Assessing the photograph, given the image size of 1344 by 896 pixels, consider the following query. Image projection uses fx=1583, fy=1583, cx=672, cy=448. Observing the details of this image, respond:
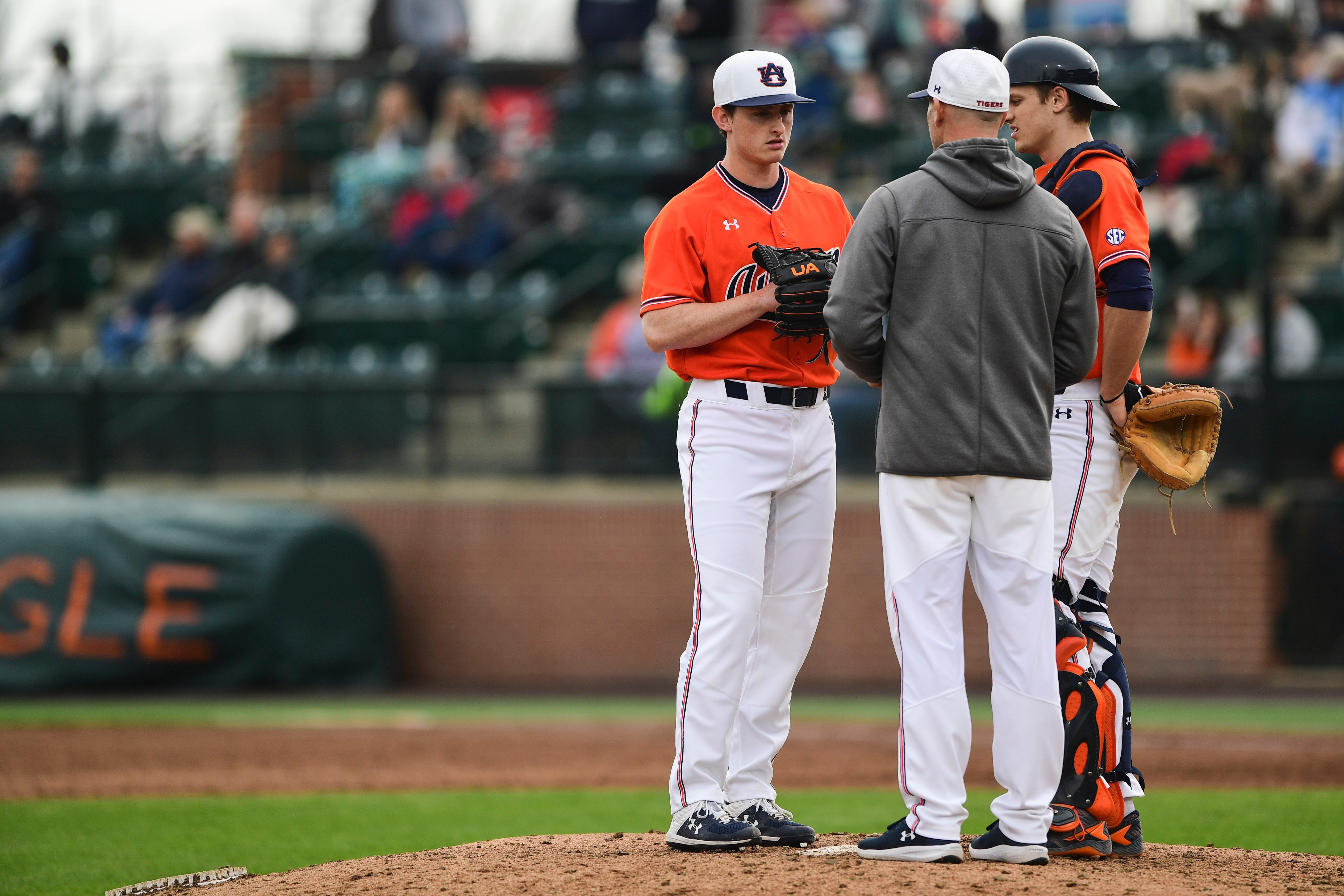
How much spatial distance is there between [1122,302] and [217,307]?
12228mm

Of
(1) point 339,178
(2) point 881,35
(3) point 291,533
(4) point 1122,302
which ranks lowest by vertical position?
(3) point 291,533

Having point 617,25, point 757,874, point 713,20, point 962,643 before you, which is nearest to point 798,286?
point 962,643

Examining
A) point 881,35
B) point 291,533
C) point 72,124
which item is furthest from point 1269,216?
point 72,124

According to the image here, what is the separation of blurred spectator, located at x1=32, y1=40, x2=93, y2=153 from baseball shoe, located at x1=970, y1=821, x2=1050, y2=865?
57.4 feet

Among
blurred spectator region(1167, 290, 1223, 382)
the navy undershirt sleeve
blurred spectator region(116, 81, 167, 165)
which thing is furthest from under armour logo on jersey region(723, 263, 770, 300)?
blurred spectator region(116, 81, 167, 165)

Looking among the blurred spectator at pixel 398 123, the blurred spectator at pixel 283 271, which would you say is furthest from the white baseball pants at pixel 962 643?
the blurred spectator at pixel 398 123

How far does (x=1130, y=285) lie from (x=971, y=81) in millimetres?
812

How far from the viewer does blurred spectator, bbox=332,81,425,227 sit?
661 inches

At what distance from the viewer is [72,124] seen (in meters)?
19.7

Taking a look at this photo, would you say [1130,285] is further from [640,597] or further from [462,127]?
[462,127]

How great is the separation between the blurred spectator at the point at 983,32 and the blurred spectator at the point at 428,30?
20.5 ft

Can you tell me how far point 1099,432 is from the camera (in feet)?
15.8

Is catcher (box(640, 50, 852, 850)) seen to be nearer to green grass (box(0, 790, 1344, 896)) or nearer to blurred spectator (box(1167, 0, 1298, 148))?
green grass (box(0, 790, 1344, 896))

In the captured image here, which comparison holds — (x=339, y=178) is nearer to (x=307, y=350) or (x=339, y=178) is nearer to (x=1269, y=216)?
(x=307, y=350)
